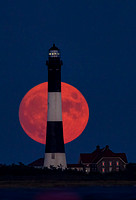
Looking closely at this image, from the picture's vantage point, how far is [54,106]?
97500 mm

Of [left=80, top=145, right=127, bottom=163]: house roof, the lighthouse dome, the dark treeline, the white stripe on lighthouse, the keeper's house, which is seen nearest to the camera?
the dark treeline

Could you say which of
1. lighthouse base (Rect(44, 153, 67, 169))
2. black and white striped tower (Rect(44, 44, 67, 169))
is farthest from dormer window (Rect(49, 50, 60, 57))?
lighthouse base (Rect(44, 153, 67, 169))

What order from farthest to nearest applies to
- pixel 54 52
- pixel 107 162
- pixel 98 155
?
pixel 98 155 < pixel 107 162 < pixel 54 52

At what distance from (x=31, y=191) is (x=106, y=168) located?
40687 mm

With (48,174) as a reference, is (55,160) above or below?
above

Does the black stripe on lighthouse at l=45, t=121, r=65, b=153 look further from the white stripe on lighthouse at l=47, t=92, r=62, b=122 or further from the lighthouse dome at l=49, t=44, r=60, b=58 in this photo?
the lighthouse dome at l=49, t=44, r=60, b=58

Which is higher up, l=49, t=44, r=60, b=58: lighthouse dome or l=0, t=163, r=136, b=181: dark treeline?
l=49, t=44, r=60, b=58: lighthouse dome

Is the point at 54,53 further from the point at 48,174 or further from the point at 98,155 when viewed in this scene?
the point at 98,155

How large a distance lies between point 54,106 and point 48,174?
348 inches

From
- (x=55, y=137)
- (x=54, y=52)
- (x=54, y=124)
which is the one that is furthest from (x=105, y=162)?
(x=54, y=52)

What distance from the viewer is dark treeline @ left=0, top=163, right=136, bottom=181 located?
9469 cm

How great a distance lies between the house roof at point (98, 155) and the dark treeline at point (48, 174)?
32.9 m

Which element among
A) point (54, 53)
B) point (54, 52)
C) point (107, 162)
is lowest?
point (107, 162)

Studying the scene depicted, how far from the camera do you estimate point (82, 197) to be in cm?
8481
